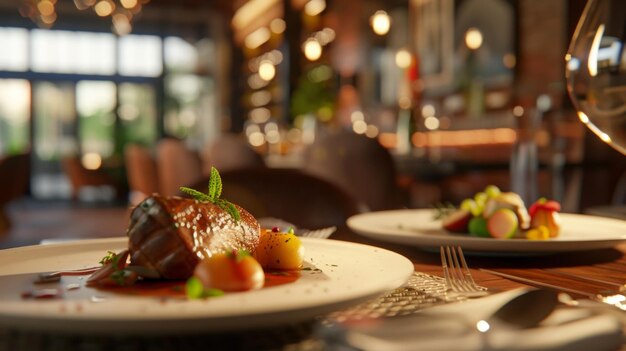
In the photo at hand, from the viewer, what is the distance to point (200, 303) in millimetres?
508

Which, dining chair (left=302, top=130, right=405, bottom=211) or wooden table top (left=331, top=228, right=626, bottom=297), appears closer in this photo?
wooden table top (left=331, top=228, right=626, bottom=297)

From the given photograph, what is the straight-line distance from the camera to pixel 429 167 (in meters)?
3.94

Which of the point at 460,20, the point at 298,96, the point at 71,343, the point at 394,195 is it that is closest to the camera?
the point at 71,343

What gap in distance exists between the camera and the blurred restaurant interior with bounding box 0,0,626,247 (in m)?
4.36

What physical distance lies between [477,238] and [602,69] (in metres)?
0.30

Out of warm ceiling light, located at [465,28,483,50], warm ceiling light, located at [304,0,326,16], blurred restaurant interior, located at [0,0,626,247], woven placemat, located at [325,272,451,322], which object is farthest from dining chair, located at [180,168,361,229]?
warm ceiling light, located at [304,0,326,16]

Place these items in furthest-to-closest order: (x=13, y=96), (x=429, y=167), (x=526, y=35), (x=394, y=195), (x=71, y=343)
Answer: (x=13, y=96)
(x=526, y=35)
(x=429, y=167)
(x=394, y=195)
(x=71, y=343)

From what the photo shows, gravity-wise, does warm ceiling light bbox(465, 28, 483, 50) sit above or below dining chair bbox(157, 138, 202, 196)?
above

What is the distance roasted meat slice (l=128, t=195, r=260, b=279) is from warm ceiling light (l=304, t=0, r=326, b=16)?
9.95 m

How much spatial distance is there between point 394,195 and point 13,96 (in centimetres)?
1250

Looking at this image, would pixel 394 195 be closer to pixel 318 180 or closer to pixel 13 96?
pixel 318 180

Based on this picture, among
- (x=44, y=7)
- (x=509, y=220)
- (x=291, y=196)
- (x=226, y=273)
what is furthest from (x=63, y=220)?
(x=226, y=273)

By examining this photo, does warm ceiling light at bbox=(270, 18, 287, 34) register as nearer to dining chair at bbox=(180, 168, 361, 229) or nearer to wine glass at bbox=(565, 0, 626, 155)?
dining chair at bbox=(180, 168, 361, 229)

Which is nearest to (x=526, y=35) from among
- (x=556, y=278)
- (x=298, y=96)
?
(x=298, y=96)
